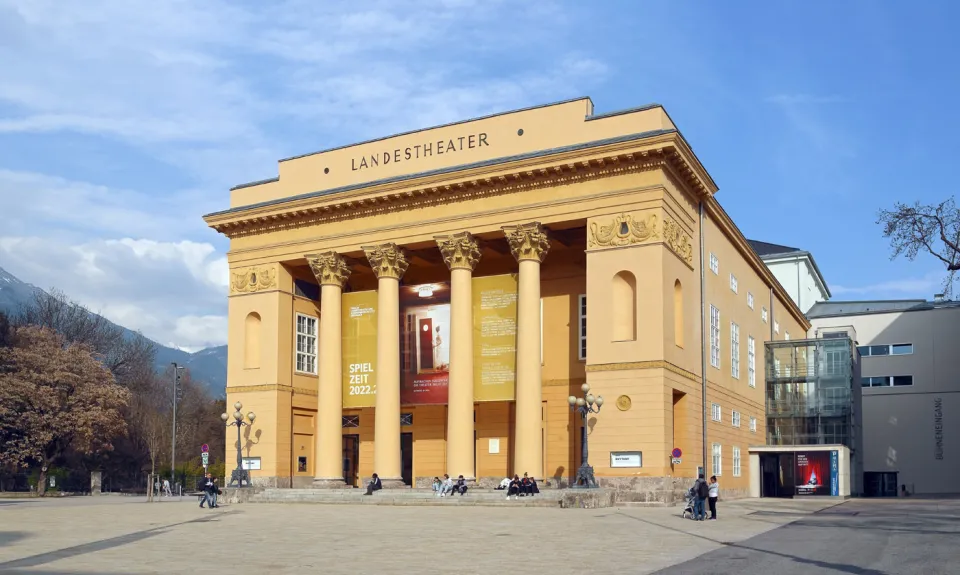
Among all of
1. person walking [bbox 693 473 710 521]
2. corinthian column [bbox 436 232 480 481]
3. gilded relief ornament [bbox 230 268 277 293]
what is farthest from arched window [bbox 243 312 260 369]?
person walking [bbox 693 473 710 521]

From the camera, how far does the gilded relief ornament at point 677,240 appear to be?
1547 inches

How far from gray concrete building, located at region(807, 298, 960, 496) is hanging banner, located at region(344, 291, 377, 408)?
4108 cm

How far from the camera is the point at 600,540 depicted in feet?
70.9

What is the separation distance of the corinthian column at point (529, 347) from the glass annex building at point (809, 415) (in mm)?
18135

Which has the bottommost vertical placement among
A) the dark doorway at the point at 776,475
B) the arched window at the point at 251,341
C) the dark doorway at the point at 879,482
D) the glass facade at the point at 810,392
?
the dark doorway at the point at 879,482

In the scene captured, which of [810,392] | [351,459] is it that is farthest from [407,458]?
[810,392]

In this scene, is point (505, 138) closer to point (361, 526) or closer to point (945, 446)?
point (361, 526)

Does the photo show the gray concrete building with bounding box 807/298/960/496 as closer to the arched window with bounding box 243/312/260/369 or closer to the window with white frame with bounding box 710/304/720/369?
the window with white frame with bounding box 710/304/720/369

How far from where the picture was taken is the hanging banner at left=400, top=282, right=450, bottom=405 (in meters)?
44.6

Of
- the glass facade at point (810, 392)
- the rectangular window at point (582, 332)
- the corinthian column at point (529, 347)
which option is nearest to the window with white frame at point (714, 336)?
the rectangular window at point (582, 332)

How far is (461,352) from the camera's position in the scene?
140 ft

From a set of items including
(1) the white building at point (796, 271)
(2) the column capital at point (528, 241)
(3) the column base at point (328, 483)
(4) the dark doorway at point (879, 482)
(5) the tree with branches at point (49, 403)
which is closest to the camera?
(2) the column capital at point (528, 241)

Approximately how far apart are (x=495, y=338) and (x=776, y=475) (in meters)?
24.1

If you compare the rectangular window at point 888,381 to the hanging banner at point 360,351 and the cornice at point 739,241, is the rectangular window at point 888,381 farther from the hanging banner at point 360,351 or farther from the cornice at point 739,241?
the hanging banner at point 360,351
